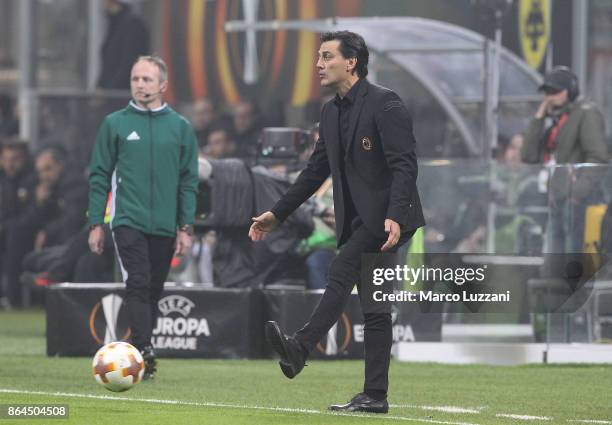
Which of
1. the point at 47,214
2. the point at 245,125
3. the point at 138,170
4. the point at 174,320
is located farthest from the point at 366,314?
the point at 47,214

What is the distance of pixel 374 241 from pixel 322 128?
2.23 feet

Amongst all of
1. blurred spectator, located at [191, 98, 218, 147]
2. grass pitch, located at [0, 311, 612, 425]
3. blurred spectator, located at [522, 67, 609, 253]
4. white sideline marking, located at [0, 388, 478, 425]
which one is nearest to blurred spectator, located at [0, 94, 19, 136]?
blurred spectator, located at [191, 98, 218, 147]

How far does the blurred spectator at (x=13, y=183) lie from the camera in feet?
72.4

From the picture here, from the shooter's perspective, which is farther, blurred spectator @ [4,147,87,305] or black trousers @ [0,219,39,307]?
black trousers @ [0,219,39,307]

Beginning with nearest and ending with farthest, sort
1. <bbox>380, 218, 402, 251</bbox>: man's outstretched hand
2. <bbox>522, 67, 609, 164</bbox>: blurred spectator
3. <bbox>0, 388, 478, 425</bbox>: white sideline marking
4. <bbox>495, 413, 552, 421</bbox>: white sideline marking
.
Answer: <bbox>380, 218, 402, 251</bbox>: man's outstretched hand
<bbox>0, 388, 478, 425</bbox>: white sideline marking
<bbox>495, 413, 552, 421</bbox>: white sideline marking
<bbox>522, 67, 609, 164</bbox>: blurred spectator

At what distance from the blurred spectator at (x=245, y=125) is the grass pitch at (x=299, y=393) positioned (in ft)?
16.8

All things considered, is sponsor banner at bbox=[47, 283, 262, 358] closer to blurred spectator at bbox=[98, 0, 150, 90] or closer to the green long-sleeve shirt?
the green long-sleeve shirt

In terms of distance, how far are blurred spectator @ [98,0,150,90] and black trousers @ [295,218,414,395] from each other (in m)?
11.5

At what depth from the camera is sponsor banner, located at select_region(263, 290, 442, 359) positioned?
47.4ft

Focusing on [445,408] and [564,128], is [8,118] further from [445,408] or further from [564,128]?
[445,408]

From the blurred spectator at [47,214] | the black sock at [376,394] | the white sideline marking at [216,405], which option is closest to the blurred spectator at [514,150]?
the blurred spectator at [47,214]

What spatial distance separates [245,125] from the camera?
1948cm

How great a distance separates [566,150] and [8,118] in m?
10.9

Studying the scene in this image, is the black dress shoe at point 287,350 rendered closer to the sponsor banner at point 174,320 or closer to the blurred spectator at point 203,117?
the sponsor banner at point 174,320
